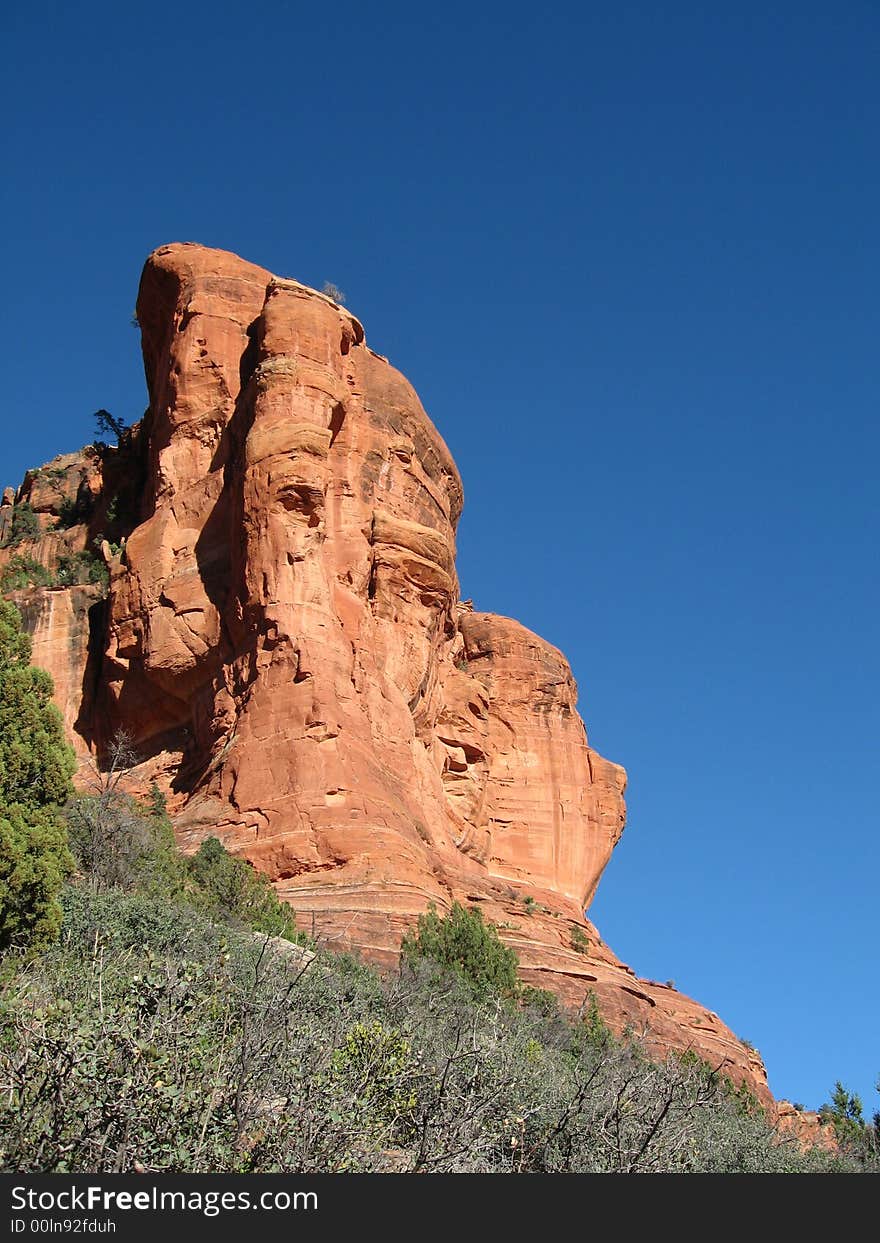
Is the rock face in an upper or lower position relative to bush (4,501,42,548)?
lower

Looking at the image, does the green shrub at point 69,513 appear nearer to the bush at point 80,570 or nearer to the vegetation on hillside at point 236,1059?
the bush at point 80,570

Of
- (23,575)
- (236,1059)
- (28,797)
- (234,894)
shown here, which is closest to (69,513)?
(23,575)

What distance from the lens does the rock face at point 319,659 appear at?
3775 cm

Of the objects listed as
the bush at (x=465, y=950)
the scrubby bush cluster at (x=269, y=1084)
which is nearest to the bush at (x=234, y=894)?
the bush at (x=465, y=950)

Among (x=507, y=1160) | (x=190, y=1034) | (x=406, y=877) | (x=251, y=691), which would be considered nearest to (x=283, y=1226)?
(x=190, y=1034)

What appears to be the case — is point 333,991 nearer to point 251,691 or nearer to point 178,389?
point 251,691

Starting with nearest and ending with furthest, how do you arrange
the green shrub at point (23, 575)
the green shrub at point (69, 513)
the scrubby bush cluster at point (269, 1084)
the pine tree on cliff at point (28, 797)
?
the scrubby bush cluster at point (269, 1084) < the pine tree on cliff at point (28, 797) < the green shrub at point (23, 575) < the green shrub at point (69, 513)

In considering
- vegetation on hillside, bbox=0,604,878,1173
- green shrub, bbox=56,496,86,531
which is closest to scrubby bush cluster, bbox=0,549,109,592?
green shrub, bbox=56,496,86,531

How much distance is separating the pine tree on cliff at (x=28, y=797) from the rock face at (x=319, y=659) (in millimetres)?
12078

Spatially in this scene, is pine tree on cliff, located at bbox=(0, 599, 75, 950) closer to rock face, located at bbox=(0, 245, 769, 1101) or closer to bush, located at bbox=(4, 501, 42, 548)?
rock face, located at bbox=(0, 245, 769, 1101)

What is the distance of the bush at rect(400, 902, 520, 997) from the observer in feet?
110

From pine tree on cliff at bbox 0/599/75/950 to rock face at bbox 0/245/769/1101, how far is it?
1208 centimetres

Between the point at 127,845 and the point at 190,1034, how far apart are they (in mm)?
17790

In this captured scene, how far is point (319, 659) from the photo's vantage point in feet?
131
